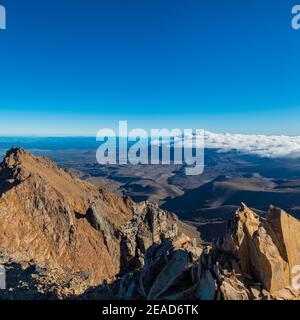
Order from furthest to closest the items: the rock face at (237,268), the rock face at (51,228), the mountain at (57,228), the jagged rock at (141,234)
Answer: the rock face at (51,228), the mountain at (57,228), the jagged rock at (141,234), the rock face at (237,268)

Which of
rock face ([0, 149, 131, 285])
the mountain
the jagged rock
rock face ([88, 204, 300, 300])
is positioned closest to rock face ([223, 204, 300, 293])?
rock face ([88, 204, 300, 300])

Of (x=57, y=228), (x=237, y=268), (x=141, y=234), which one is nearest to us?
(x=237, y=268)

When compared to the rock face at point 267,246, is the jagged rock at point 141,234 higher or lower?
lower

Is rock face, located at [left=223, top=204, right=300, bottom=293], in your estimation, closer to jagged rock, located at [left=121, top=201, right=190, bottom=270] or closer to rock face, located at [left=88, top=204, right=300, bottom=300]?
rock face, located at [left=88, top=204, right=300, bottom=300]

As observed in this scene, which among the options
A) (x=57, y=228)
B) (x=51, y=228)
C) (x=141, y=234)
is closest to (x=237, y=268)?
(x=141, y=234)

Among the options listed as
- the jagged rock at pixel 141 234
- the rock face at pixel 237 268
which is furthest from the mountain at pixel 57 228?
the rock face at pixel 237 268

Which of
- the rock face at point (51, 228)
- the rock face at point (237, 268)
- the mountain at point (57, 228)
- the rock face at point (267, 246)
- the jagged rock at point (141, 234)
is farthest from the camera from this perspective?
the rock face at point (51, 228)

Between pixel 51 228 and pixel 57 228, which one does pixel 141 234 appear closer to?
pixel 51 228

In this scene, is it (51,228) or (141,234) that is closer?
(141,234)

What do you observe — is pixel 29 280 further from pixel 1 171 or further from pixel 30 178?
pixel 1 171

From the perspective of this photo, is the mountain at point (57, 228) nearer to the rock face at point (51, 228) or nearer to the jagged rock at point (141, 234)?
the rock face at point (51, 228)

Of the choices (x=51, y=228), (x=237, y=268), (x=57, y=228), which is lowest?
(x=57, y=228)

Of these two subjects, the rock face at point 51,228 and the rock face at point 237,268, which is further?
the rock face at point 51,228
